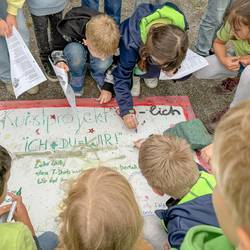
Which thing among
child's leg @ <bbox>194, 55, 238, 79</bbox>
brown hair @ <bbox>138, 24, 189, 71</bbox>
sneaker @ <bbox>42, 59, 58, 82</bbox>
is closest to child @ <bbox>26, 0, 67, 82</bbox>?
sneaker @ <bbox>42, 59, 58, 82</bbox>

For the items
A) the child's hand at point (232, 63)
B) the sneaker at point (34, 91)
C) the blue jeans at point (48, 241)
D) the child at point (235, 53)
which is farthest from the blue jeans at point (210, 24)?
the blue jeans at point (48, 241)

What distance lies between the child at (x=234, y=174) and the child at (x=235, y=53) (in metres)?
1.25

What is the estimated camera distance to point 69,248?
1149 millimetres

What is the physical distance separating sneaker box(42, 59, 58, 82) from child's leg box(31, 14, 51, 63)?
19 millimetres

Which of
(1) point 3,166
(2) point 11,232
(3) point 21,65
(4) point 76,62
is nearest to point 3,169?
(1) point 3,166

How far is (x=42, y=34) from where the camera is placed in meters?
2.29

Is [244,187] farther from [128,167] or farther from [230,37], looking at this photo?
[230,37]

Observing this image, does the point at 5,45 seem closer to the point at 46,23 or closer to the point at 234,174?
the point at 46,23

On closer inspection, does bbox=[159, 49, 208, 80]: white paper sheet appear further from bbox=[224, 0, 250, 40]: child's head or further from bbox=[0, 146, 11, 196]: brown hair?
bbox=[0, 146, 11, 196]: brown hair

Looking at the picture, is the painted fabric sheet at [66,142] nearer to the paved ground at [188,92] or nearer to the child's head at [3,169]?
the paved ground at [188,92]

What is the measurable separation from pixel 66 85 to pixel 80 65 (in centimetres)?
31

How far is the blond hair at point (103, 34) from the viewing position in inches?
78.1

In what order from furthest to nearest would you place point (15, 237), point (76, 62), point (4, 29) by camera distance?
point (76, 62), point (4, 29), point (15, 237)

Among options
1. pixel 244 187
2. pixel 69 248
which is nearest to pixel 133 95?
pixel 69 248
